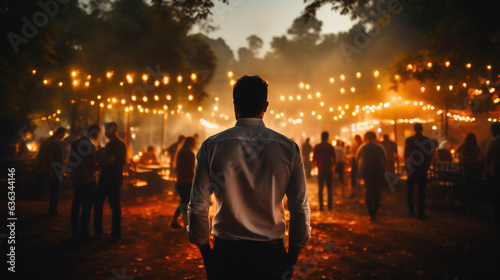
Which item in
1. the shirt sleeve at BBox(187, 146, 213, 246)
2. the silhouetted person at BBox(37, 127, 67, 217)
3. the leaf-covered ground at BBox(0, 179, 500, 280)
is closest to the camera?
the shirt sleeve at BBox(187, 146, 213, 246)

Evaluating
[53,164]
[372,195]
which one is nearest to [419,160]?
[372,195]

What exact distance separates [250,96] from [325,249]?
4598mm

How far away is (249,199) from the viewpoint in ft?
6.53

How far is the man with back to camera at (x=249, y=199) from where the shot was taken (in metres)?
1.93

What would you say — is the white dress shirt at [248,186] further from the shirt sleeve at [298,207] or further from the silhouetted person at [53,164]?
the silhouetted person at [53,164]

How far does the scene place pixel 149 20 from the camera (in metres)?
14.9

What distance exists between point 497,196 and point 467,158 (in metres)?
2.29

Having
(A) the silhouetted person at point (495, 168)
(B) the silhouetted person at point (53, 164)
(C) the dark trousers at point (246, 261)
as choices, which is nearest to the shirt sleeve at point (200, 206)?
(C) the dark trousers at point (246, 261)

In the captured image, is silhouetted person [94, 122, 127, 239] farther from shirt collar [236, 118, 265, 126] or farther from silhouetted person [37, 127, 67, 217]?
shirt collar [236, 118, 265, 126]

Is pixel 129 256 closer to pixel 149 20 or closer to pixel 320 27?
pixel 149 20

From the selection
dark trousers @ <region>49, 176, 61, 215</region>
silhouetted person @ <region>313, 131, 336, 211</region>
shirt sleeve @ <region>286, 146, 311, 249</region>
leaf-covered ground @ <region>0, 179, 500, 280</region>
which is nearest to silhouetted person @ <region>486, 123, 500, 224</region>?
leaf-covered ground @ <region>0, 179, 500, 280</region>

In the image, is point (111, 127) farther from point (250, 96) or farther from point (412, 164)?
point (412, 164)

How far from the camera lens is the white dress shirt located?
1974 millimetres

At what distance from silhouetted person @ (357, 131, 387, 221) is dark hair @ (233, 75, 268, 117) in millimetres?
6833
